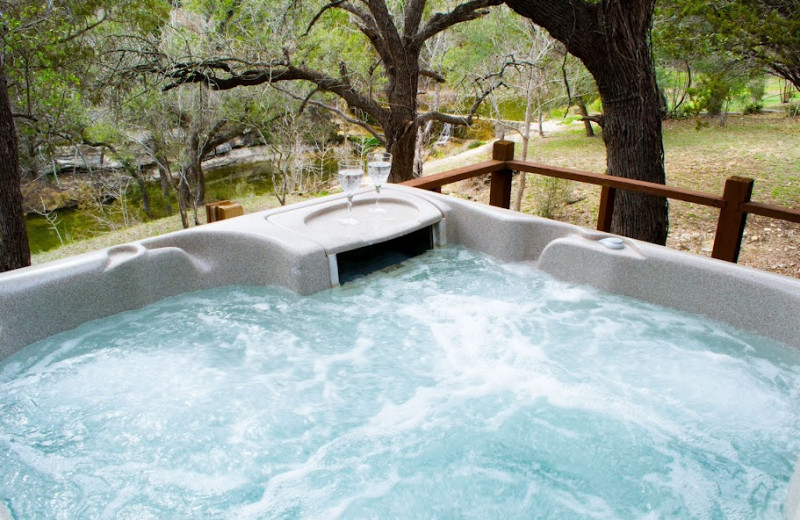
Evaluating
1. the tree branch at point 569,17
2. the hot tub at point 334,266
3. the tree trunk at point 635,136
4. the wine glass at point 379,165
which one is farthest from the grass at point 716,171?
the wine glass at point 379,165

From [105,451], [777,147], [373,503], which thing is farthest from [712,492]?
[777,147]

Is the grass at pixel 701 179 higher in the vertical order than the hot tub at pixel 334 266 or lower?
lower

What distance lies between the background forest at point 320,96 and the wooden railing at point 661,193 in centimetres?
84

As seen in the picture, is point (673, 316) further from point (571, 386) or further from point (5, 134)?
point (5, 134)

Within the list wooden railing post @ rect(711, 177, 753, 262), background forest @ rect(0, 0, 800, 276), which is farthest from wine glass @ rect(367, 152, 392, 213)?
background forest @ rect(0, 0, 800, 276)

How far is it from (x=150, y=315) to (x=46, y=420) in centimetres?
53

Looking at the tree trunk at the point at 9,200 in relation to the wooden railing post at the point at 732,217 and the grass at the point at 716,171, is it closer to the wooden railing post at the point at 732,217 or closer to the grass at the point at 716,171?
the wooden railing post at the point at 732,217

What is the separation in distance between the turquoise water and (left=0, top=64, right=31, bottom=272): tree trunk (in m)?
1.63

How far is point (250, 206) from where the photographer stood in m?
8.68

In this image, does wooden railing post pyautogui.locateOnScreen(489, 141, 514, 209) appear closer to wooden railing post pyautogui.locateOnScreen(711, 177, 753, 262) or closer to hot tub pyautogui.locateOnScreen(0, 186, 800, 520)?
hot tub pyautogui.locateOnScreen(0, 186, 800, 520)

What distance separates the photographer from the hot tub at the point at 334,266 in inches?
68.5

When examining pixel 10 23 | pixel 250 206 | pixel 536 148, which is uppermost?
pixel 10 23

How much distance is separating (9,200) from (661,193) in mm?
3185

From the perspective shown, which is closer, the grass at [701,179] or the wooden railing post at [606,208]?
the wooden railing post at [606,208]
